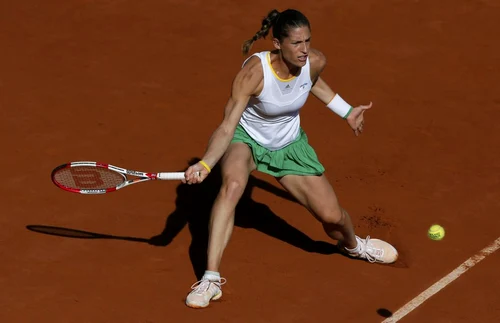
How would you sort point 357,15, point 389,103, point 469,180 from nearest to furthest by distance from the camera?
point 469,180, point 389,103, point 357,15

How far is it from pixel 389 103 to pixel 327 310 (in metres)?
3.67

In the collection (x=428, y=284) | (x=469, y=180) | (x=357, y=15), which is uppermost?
(x=357, y=15)

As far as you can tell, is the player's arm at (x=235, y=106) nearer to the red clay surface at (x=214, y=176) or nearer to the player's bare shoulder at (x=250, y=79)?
the player's bare shoulder at (x=250, y=79)

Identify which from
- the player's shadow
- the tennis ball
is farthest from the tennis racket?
the tennis ball

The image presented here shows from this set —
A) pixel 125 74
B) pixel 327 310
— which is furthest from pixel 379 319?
pixel 125 74

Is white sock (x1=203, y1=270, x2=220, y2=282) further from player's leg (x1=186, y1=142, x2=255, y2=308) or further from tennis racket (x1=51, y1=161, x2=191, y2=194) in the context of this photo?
tennis racket (x1=51, y1=161, x2=191, y2=194)

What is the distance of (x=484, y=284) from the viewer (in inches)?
357

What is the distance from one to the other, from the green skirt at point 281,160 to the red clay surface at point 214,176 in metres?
0.86

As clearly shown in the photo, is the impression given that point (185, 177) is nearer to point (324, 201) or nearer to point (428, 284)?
point (324, 201)

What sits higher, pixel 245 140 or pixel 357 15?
pixel 357 15

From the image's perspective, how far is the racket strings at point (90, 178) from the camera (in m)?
9.09

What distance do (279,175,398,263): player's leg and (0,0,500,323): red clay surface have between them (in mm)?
133

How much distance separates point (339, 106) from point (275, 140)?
0.68 meters

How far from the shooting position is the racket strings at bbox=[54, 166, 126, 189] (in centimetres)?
909
